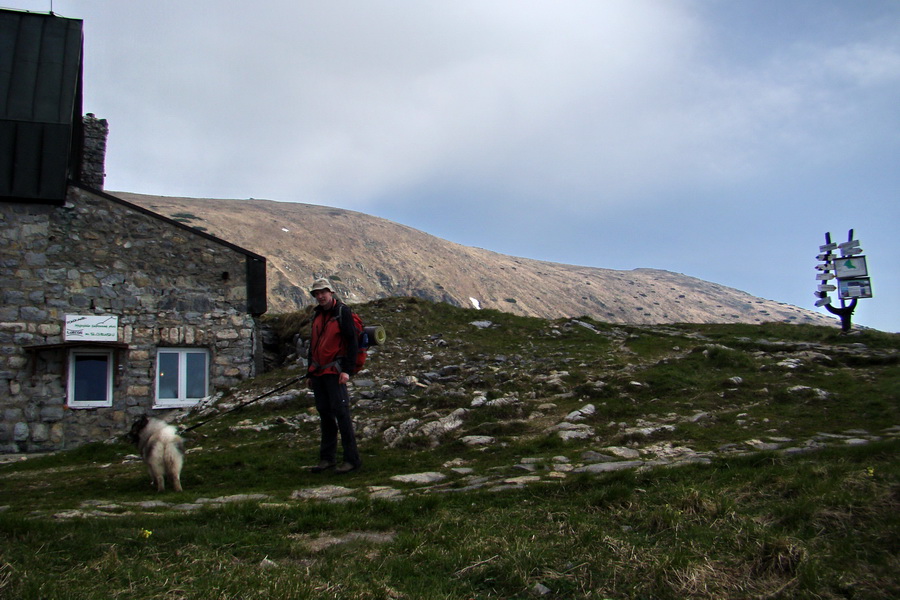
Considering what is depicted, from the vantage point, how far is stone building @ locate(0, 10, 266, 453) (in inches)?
523

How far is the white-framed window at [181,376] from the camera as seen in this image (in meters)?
A: 14.4

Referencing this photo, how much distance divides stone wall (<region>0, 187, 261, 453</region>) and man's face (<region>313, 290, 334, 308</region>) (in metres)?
7.48

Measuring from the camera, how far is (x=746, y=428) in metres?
8.43

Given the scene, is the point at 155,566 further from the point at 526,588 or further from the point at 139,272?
the point at 139,272

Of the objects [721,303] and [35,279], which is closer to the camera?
[35,279]

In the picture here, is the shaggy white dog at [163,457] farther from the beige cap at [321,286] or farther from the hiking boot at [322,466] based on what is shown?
the beige cap at [321,286]

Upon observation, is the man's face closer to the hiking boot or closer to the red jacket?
the red jacket

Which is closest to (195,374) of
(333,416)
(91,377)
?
(91,377)

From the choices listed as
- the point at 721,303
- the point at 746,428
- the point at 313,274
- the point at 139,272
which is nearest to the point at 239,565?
the point at 746,428

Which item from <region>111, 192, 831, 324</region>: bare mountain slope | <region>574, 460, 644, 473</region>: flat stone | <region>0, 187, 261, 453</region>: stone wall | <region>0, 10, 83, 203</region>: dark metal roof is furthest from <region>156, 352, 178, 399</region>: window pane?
<region>111, 192, 831, 324</region>: bare mountain slope

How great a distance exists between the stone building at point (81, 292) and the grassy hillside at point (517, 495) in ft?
6.52

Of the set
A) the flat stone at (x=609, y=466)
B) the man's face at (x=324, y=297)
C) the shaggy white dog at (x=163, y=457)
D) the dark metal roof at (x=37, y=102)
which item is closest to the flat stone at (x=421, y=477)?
the flat stone at (x=609, y=466)

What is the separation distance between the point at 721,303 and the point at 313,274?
8126 cm

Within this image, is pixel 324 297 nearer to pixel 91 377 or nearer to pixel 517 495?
pixel 517 495
